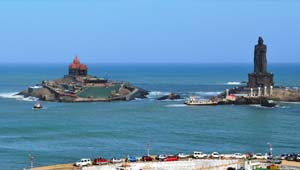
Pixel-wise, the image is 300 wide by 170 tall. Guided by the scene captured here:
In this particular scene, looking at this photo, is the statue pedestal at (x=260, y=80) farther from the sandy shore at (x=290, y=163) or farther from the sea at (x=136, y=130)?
the sandy shore at (x=290, y=163)

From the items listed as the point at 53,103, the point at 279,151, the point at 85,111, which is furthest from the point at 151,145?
the point at 53,103

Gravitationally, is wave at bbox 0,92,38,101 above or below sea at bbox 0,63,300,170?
above

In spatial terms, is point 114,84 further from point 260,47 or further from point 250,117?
point 250,117

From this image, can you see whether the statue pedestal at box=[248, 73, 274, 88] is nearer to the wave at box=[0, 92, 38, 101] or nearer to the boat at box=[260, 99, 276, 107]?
the boat at box=[260, 99, 276, 107]

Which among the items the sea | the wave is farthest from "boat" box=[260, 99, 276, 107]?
the wave

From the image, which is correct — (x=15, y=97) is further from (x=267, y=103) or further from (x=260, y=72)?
(x=267, y=103)

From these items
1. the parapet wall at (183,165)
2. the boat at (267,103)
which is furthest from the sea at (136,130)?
the parapet wall at (183,165)
